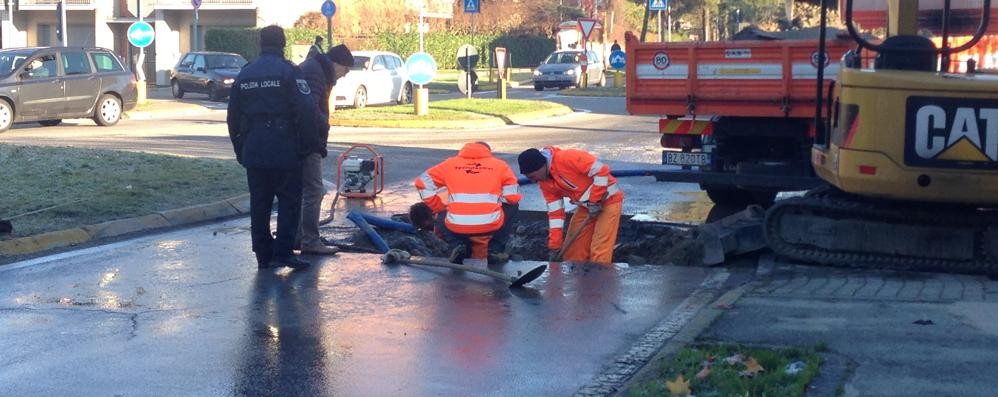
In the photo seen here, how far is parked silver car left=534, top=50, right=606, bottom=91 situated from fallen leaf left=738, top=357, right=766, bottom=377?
127 feet

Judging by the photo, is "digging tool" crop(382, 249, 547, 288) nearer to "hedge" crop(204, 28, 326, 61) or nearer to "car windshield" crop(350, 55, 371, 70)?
"car windshield" crop(350, 55, 371, 70)

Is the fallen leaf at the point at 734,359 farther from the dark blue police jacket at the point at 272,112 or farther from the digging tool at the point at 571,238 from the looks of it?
the digging tool at the point at 571,238

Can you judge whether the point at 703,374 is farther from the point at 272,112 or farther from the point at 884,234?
the point at 272,112

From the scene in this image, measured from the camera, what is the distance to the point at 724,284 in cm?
864

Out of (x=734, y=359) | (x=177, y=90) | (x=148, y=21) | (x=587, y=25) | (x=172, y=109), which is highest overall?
(x=148, y=21)

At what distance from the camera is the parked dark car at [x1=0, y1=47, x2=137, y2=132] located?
76.9 feet

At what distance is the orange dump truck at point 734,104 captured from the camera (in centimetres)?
1170

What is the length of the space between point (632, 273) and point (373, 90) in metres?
24.1

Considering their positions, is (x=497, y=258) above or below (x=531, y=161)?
below

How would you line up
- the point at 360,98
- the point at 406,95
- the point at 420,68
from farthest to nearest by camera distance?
the point at 406,95 < the point at 360,98 < the point at 420,68

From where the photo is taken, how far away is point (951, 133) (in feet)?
26.0

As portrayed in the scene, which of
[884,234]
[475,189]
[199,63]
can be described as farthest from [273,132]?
[199,63]

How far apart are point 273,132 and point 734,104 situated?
16.9ft

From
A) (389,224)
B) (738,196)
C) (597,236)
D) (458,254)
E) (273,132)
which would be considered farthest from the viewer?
(738,196)
